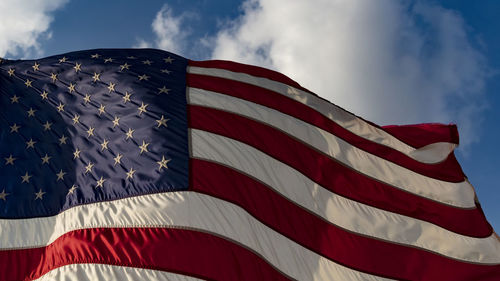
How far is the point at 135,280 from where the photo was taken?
5797 mm

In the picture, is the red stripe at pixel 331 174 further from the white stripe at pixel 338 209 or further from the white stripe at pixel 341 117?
the white stripe at pixel 341 117

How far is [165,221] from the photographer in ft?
20.8

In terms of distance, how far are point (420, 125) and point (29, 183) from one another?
25.4 ft

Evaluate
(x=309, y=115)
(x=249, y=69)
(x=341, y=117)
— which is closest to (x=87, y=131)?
(x=249, y=69)

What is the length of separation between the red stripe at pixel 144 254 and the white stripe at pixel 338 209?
4.62 feet

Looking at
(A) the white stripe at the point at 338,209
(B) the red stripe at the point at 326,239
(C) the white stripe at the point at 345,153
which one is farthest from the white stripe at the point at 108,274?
(C) the white stripe at the point at 345,153

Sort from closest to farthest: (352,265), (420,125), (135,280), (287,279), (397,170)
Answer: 1. (135,280)
2. (287,279)
3. (352,265)
4. (397,170)
5. (420,125)

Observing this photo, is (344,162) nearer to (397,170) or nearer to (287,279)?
(397,170)

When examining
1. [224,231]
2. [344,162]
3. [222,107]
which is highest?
[222,107]

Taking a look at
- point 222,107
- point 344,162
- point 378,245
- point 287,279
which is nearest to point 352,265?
point 378,245

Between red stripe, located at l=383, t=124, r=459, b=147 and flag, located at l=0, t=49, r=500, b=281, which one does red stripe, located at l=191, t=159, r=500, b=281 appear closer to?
flag, located at l=0, t=49, r=500, b=281

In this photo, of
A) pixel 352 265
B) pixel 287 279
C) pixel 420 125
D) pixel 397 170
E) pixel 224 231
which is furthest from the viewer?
pixel 420 125

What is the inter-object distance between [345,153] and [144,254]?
430cm

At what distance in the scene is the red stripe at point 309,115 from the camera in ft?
28.8
